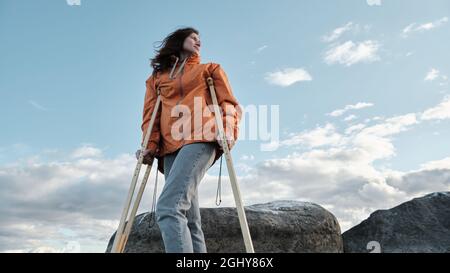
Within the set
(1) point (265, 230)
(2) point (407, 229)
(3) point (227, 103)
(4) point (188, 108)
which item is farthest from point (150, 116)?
(2) point (407, 229)

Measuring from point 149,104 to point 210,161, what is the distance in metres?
1.10

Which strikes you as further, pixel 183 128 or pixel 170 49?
pixel 170 49

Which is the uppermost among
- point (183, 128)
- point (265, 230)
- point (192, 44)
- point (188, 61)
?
point (192, 44)

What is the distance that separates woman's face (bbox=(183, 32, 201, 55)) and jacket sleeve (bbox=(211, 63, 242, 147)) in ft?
1.14

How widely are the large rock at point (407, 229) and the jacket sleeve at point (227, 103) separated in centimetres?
454

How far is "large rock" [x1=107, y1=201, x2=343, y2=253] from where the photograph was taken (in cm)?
639

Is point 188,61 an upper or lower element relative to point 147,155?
upper

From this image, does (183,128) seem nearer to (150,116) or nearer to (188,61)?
(150,116)

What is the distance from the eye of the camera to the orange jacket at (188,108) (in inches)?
170

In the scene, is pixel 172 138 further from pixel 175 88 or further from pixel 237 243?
pixel 237 243

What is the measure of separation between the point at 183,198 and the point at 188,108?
3.04ft

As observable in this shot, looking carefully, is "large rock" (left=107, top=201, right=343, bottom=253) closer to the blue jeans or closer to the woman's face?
the blue jeans

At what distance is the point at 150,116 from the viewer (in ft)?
16.0

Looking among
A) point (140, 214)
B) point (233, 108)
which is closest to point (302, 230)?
point (140, 214)
